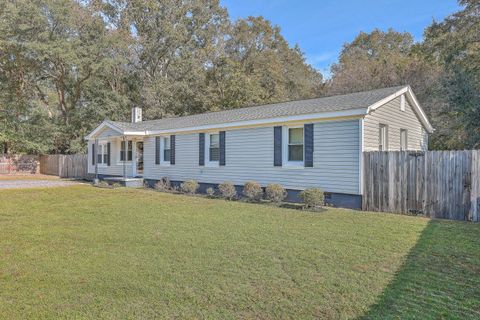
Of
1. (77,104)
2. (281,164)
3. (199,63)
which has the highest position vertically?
(199,63)

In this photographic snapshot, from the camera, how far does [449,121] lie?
16062 mm

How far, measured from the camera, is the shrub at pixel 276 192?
34.7 ft

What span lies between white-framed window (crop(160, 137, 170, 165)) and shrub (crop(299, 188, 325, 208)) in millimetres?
8805

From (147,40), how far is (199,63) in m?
5.50

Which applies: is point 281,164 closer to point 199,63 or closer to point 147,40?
point 199,63

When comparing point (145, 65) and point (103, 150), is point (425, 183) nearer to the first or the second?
point (103, 150)

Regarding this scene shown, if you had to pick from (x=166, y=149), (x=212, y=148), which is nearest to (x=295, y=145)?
(x=212, y=148)

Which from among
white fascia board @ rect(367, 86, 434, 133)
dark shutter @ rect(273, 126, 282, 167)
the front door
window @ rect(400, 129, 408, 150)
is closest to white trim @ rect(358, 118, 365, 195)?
white fascia board @ rect(367, 86, 434, 133)

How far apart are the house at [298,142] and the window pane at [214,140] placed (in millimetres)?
44

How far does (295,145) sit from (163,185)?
23.7ft

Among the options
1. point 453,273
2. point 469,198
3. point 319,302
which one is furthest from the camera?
point 469,198

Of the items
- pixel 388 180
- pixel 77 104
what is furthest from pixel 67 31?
pixel 388 180

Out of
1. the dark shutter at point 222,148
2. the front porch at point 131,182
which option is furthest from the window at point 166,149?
the dark shutter at point 222,148

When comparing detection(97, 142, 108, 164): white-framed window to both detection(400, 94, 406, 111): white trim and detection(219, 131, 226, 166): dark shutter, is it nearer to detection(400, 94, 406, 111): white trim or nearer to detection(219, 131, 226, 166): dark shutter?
detection(219, 131, 226, 166): dark shutter
